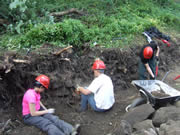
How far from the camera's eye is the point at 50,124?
13.3 feet

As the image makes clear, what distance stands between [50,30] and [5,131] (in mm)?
3490

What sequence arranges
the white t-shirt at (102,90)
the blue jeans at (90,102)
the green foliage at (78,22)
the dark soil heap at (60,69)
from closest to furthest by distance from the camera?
the white t-shirt at (102,90) < the blue jeans at (90,102) < the dark soil heap at (60,69) < the green foliage at (78,22)

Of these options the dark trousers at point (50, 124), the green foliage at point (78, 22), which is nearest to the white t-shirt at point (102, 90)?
the dark trousers at point (50, 124)

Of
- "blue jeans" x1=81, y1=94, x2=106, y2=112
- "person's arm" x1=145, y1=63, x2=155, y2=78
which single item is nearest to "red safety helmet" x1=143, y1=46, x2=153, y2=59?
"person's arm" x1=145, y1=63, x2=155, y2=78

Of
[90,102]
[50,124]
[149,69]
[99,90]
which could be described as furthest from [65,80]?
[149,69]

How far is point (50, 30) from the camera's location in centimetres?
639

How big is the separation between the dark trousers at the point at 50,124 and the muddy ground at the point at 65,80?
0.20 meters

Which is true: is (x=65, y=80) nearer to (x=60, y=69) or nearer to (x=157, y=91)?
(x=60, y=69)

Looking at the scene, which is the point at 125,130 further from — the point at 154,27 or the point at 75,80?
the point at 154,27

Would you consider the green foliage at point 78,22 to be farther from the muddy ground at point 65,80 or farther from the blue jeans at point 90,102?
the blue jeans at point 90,102

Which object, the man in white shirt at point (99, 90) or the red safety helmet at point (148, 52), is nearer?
the man in white shirt at point (99, 90)

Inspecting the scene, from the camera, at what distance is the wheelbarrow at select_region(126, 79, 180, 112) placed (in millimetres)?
Result: 4734

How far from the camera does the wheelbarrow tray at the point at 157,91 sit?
4711 mm

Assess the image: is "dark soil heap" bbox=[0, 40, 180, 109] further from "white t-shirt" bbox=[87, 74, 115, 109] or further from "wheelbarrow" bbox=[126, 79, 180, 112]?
"wheelbarrow" bbox=[126, 79, 180, 112]
